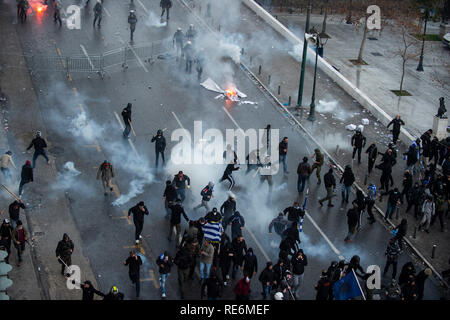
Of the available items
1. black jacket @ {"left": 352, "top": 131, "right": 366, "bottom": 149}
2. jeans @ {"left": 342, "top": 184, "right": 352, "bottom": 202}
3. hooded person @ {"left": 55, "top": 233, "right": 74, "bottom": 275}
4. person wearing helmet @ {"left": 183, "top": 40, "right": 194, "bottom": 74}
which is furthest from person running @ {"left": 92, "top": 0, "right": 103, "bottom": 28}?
hooded person @ {"left": 55, "top": 233, "right": 74, "bottom": 275}

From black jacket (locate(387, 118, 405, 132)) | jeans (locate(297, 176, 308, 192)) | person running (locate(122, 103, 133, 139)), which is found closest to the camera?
jeans (locate(297, 176, 308, 192))

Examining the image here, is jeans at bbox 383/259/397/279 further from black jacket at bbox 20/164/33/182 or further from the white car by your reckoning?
the white car

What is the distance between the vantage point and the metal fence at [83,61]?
32.1 metres

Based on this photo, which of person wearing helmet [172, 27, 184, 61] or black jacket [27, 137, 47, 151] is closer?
black jacket [27, 137, 47, 151]

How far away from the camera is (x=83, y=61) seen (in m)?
32.8

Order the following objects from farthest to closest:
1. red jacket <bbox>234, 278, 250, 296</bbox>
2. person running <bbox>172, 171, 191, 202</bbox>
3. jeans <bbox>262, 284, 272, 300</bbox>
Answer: person running <bbox>172, 171, 191, 202</bbox> → jeans <bbox>262, 284, 272, 300</bbox> → red jacket <bbox>234, 278, 250, 296</bbox>

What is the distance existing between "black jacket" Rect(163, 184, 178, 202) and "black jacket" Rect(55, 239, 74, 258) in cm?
364

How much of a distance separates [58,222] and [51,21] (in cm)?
1919

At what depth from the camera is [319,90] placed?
33.2m

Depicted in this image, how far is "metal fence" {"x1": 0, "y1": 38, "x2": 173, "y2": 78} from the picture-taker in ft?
105

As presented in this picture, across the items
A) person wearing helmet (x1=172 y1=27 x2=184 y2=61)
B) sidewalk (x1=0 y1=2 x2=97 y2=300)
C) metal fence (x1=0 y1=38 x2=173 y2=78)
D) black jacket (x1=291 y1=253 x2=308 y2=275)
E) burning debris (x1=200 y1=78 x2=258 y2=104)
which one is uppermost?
person wearing helmet (x1=172 y1=27 x2=184 y2=61)

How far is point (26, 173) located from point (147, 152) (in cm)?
514

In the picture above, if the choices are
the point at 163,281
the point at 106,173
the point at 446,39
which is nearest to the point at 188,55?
the point at 106,173
